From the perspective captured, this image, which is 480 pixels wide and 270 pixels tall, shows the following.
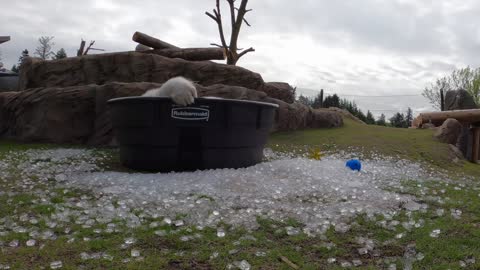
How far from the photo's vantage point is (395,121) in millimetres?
24016

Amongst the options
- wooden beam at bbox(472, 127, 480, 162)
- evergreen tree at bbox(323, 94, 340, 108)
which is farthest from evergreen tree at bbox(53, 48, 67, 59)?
wooden beam at bbox(472, 127, 480, 162)

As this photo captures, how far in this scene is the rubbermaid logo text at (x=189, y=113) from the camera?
3928 millimetres

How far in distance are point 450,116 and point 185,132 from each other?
A: 8153mm

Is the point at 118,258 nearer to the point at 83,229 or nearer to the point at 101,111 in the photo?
the point at 83,229

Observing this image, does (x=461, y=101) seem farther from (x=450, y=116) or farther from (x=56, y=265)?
(x=56, y=265)

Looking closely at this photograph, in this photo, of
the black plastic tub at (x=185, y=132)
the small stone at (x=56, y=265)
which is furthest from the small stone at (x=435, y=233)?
the black plastic tub at (x=185, y=132)

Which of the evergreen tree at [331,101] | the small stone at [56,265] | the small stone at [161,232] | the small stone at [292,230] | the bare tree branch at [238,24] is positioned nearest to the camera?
the small stone at [56,265]

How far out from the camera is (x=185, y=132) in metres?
4.00

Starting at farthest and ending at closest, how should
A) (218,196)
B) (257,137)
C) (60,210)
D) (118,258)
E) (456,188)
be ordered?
(257,137) → (456,188) → (218,196) → (60,210) → (118,258)

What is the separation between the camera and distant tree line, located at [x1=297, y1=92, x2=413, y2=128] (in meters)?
19.0

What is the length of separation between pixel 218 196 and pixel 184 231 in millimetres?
757

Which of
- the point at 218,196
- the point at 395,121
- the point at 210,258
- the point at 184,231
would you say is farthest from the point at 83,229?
the point at 395,121

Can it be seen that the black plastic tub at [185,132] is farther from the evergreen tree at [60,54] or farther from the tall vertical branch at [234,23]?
the evergreen tree at [60,54]

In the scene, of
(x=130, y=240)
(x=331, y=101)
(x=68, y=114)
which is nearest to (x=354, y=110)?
(x=331, y=101)
